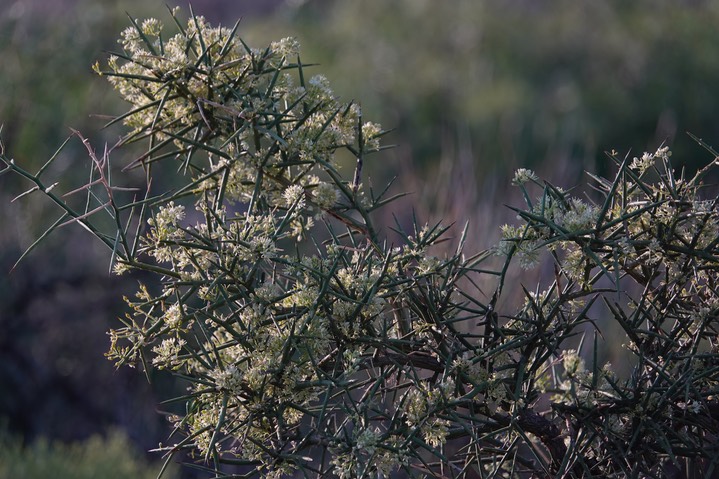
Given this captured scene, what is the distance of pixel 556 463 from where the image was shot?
34.4 inches

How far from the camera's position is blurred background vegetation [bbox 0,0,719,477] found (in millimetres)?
3164

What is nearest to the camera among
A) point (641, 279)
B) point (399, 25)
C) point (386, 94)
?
point (641, 279)

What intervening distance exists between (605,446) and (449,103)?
571 centimetres

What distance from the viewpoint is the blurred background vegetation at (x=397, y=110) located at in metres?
3.16

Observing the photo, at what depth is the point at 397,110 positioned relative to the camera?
6.06 metres

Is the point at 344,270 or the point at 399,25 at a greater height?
the point at 399,25

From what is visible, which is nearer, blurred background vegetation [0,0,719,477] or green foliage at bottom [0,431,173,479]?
green foliage at bottom [0,431,173,479]

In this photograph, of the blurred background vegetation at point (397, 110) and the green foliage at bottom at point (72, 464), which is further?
the blurred background vegetation at point (397, 110)

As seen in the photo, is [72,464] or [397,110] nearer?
[72,464]

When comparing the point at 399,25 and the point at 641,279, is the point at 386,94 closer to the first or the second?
the point at 399,25

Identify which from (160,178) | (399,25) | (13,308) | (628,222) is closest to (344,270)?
(628,222)

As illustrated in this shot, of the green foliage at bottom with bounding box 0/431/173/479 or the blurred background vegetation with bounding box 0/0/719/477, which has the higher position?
the blurred background vegetation with bounding box 0/0/719/477

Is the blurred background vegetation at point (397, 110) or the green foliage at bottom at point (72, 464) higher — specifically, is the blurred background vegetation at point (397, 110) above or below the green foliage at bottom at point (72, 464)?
above

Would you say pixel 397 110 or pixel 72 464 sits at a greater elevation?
pixel 397 110
